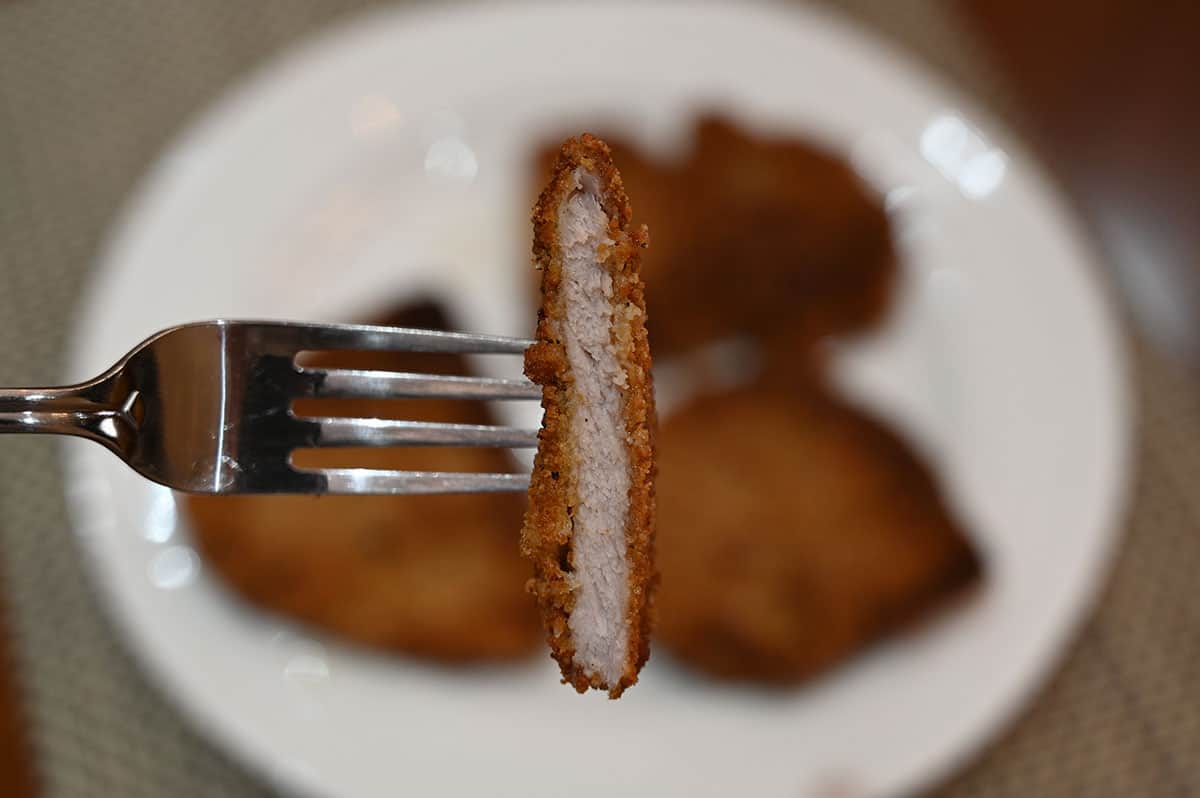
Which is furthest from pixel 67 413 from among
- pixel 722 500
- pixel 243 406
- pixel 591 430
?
pixel 722 500

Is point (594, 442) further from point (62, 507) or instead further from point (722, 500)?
point (62, 507)

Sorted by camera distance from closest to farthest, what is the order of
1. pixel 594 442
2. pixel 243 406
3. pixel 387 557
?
1. pixel 594 442
2. pixel 243 406
3. pixel 387 557

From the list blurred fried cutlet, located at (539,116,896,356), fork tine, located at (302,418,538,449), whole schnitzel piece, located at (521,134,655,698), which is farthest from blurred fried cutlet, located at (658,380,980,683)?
whole schnitzel piece, located at (521,134,655,698)

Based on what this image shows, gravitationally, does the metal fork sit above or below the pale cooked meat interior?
above

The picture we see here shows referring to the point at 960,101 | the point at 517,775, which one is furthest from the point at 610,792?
the point at 960,101

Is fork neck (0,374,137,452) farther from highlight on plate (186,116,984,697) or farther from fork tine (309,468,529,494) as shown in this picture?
highlight on plate (186,116,984,697)
